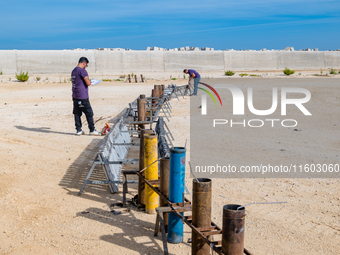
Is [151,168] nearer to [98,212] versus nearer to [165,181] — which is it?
[165,181]

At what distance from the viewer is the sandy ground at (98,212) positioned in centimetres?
431

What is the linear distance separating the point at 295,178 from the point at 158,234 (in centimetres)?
303

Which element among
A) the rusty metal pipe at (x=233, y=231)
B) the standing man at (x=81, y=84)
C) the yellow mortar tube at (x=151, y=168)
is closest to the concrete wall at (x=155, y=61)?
the standing man at (x=81, y=84)

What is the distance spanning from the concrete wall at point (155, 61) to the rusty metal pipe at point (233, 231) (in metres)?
39.4

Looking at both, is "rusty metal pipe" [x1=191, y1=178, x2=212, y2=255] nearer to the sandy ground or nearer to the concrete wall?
the sandy ground

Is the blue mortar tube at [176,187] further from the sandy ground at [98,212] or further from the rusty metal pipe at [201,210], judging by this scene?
the rusty metal pipe at [201,210]

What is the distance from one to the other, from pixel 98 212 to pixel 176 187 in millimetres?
1504

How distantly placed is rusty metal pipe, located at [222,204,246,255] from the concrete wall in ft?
129

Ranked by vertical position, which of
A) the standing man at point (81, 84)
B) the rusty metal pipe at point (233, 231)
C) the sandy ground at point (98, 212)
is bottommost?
the sandy ground at point (98, 212)

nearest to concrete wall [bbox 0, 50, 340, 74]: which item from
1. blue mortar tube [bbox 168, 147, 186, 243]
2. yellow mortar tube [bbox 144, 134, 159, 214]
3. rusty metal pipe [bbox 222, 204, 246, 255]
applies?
yellow mortar tube [bbox 144, 134, 159, 214]

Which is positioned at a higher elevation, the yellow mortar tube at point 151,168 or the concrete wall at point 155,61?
the concrete wall at point 155,61

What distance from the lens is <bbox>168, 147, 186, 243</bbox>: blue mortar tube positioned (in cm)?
413

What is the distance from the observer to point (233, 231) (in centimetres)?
321

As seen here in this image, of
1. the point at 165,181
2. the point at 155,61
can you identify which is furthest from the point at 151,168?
the point at 155,61
